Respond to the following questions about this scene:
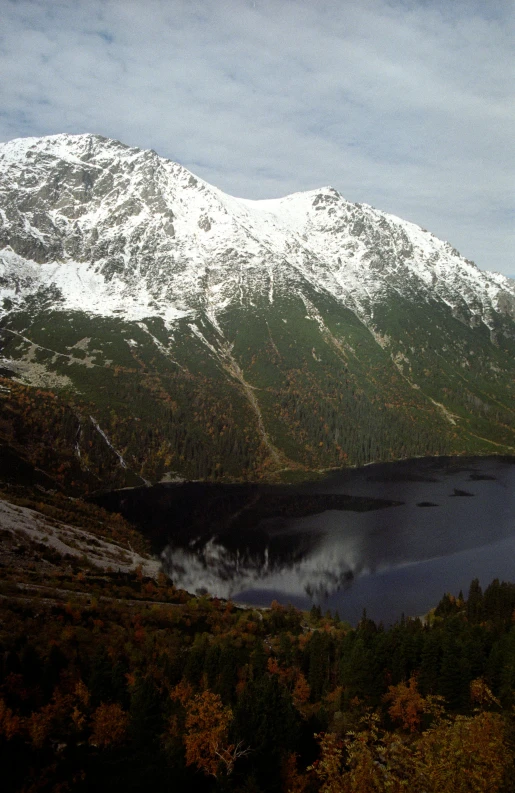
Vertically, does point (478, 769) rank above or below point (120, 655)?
above

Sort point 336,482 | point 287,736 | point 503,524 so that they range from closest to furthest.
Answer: point 287,736
point 503,524
point 336,482

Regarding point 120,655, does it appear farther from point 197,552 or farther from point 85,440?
point 85,440

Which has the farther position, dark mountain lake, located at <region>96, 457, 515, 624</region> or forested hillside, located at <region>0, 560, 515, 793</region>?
dark mountain lake, located at <region>96, 457, 515, 624</region>

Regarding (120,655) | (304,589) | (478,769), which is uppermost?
(478,769)

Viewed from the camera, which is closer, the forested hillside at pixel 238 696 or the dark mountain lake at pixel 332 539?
the forested hillside at pixel 238 696

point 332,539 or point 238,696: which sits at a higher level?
point 238,696

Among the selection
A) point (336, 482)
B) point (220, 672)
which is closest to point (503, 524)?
point (336, 482)

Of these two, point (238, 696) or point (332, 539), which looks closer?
point (238, 696)

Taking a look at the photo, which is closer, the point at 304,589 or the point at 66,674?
the point at 66,674
